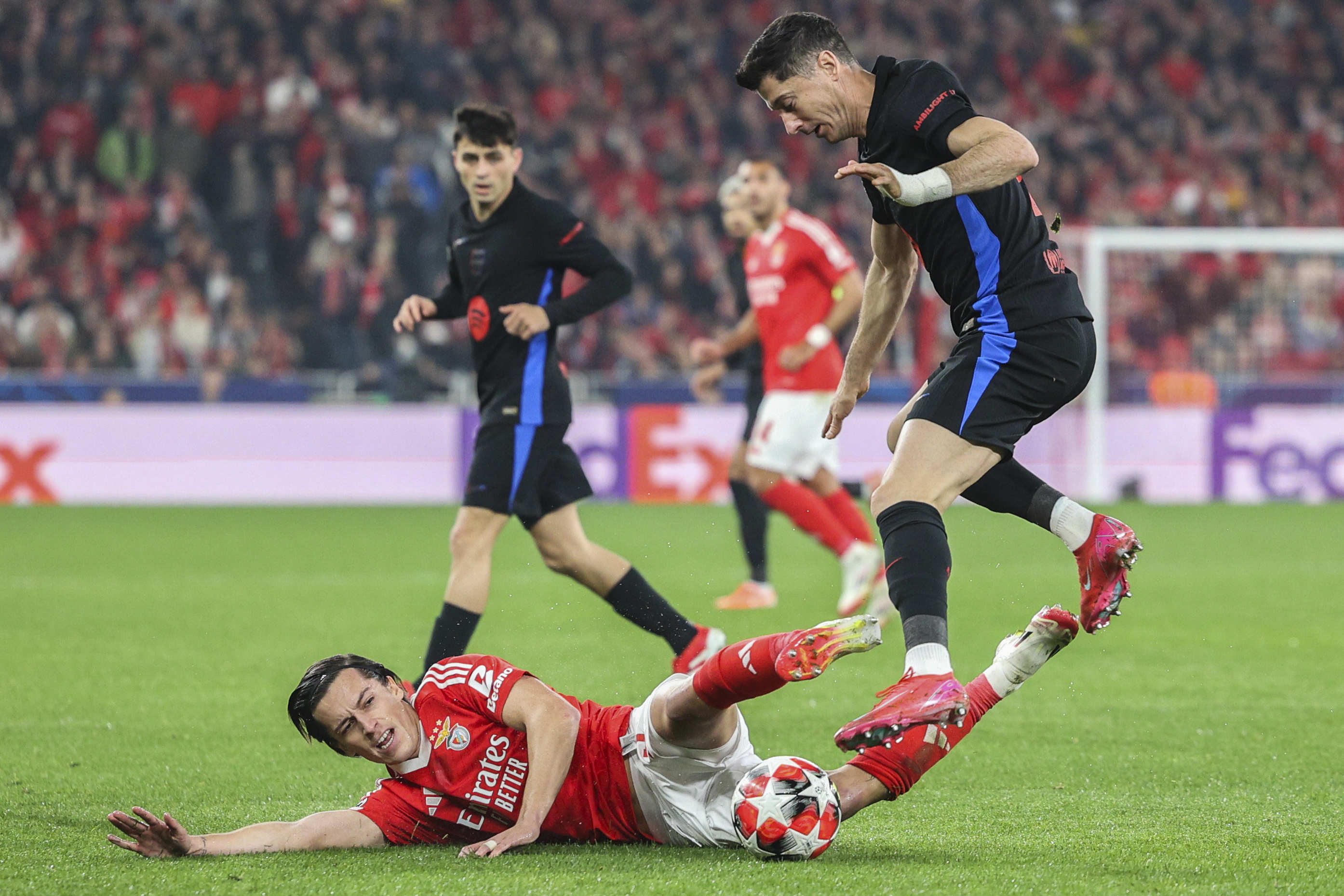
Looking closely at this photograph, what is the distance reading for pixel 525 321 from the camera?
542 centimetres

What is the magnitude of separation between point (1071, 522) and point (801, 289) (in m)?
4.18

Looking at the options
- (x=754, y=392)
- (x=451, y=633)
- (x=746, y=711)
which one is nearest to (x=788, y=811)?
(x=746, y=711)

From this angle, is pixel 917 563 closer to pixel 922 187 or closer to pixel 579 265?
pixel 922 187

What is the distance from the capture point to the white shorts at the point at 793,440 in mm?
7902

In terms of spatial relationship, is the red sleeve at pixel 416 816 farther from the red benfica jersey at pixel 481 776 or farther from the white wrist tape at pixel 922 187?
the white wrist tape at pixel 922 187

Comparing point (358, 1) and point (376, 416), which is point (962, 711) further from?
point (358, 1)

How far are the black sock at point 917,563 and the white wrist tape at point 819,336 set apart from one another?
14.5 ft

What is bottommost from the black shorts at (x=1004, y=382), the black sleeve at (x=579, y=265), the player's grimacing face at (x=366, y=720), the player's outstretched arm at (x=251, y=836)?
the player's outstretched arm at (x=251, y=836)

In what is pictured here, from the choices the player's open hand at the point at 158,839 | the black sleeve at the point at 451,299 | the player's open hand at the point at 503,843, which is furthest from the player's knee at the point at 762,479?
the player's open hand at the point at 158,839

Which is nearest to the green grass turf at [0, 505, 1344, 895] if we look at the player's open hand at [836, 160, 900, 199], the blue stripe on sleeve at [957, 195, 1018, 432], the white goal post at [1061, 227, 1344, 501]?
the blue stripe on sleeve at [957, 195, 1018, 432]

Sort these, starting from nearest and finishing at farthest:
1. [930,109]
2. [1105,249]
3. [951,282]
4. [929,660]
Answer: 1. [929,660]
2. [930,109]
3. [951,282]
4. [1105,249]

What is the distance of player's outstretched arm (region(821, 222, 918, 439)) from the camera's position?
4148mm

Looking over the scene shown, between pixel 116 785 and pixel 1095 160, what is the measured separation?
17.6 metres

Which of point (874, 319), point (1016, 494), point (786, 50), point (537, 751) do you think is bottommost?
point (537, 751)
